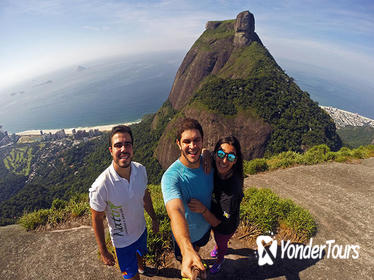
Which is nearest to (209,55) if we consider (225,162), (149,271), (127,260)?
(225,162)

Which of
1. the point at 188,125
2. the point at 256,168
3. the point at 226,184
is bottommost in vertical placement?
the point at 256,168

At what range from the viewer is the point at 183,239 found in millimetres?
1870

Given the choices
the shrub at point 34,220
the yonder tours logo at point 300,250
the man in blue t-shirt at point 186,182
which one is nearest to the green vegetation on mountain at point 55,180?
the shrub at point 34,220

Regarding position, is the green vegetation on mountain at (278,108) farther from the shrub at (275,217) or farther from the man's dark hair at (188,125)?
the man's dark hair at (188,125)

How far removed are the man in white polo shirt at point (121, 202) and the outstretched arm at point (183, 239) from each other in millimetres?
758

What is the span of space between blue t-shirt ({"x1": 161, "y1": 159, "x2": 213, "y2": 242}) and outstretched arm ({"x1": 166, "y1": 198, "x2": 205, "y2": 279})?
4.6 inches

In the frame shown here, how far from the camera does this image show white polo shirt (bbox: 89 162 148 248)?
2404 mm

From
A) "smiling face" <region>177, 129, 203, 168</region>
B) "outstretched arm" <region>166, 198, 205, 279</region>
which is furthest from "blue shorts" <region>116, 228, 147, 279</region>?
"smiling face" <region>177, 129, 203, 168</region>

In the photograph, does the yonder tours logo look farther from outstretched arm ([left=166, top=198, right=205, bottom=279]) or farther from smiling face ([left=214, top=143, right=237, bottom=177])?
outstretched arm ([left=166, top=198, right=205, bottom=279])

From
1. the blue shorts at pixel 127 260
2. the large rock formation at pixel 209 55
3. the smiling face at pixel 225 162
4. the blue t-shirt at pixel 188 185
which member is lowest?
the blue shorts at pixel 127 260

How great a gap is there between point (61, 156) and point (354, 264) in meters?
119

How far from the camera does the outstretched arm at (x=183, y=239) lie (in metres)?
1.57

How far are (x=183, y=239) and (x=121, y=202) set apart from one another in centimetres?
111

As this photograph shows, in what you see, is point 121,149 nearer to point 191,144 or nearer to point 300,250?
point 191,144
